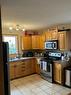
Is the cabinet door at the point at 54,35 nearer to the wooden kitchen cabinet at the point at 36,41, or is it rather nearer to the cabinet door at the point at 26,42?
the wooden kitchen cabinet at the point at 36,41

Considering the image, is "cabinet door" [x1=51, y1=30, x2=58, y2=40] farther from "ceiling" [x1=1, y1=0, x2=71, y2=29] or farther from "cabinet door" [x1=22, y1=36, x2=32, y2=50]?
"ceiling" [x1=1, y1=0, x2=71, y2=29]

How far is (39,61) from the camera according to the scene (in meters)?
5.84

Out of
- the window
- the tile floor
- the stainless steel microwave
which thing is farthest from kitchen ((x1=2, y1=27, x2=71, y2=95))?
the tile floor

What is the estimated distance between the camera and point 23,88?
4.41 m

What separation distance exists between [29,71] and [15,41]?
173 centimetres

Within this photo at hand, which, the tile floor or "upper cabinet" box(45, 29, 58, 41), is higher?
"upper cabinet" box(45, 29, 58, 41)

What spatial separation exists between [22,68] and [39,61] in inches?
35.3

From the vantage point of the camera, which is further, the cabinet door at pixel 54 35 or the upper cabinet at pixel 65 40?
the cabinet door at pixel 54 35

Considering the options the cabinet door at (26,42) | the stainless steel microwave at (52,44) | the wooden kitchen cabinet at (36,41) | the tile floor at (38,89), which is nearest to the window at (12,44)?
the cabinet door at (26,42)

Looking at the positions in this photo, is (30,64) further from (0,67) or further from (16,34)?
(0,67)

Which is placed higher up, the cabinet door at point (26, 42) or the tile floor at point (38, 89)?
the cabinet door at point (26, 42)

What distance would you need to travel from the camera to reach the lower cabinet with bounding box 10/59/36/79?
5.49 metres

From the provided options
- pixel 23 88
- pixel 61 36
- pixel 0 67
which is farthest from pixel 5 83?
pixel 61 36

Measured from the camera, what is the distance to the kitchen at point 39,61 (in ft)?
14.5
